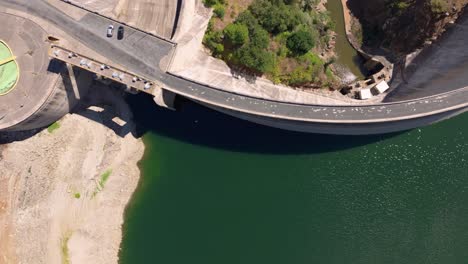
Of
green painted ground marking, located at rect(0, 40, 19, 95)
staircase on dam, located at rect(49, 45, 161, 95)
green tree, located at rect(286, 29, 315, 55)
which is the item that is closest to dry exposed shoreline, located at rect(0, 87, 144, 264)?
green painted ground marking, located at rect(0, 40, 19, 95)

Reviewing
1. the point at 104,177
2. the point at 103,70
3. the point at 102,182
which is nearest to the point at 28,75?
the point at 103,70

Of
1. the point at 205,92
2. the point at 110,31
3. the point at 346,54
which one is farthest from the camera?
the point at 346,54

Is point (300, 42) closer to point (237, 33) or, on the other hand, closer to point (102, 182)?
point (237, 33)

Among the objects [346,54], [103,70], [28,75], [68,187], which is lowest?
[68,187]

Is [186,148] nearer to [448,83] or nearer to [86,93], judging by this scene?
[86,93]

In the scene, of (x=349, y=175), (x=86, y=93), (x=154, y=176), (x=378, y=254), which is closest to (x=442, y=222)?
(x=378, y=254)
